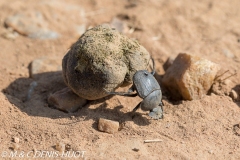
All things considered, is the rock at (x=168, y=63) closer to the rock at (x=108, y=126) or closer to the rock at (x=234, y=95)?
the rock at (x=234, y=95)

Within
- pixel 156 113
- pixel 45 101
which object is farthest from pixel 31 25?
pixel 156 113

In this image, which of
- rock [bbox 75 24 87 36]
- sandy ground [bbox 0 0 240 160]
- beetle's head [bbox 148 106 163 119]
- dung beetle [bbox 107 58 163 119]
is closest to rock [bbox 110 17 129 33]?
sandy ground [bbox 0 0 240 160]

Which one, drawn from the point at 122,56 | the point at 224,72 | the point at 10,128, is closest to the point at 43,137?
the point at 10,128

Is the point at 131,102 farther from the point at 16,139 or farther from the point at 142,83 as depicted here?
the point at 16,139

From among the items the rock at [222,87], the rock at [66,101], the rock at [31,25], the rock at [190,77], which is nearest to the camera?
the rock at [66,101]

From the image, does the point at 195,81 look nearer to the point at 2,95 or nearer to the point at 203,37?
the point at 203,37

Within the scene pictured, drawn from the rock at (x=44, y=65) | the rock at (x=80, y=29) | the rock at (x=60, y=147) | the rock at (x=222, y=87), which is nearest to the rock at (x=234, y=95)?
the rock at (x=222, y=87)

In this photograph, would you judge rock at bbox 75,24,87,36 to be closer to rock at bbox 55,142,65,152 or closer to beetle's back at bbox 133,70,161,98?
beetle's back at bbox 133,70,161,98
